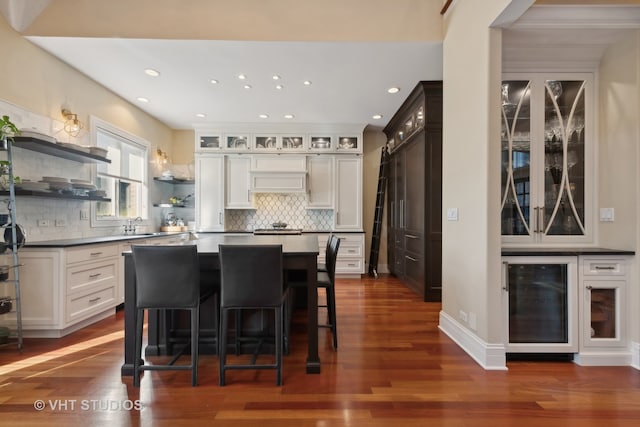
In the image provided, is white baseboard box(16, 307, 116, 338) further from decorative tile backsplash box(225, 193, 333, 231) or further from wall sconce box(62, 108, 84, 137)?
decorative tile backsplash box(225, 193, 333, 231)

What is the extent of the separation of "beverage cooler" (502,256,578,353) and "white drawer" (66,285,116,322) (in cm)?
389

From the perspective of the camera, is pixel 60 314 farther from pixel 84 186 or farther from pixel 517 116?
pixel 517 116

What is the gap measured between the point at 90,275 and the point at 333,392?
2.78 meters

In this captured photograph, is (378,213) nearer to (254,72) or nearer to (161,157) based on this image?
(254,72)

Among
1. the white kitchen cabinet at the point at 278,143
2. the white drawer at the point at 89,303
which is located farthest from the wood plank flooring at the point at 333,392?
the white kitchen cabinet at the point at 278,143

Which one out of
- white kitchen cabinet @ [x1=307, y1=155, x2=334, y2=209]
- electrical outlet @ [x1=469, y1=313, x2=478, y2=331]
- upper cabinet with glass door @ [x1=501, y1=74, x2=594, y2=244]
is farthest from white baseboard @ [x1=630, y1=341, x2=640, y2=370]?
white kitchen cabinet @ [x1=307, y1=155, x2=334, y2=209]

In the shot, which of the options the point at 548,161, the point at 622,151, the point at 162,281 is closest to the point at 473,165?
the point at 548,161

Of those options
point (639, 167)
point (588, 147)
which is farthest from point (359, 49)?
point (639, 167)

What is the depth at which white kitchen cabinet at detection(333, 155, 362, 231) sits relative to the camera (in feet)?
17.9

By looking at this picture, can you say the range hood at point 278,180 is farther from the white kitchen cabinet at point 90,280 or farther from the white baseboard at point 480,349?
the white baseboard at point 480,349

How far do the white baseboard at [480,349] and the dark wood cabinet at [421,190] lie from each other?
132 cm

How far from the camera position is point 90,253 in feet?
9.70

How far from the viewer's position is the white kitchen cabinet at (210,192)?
5.43 metres

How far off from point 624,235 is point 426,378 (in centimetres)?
193
